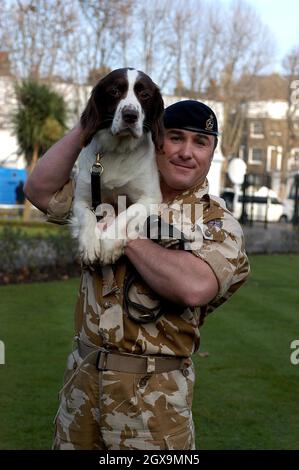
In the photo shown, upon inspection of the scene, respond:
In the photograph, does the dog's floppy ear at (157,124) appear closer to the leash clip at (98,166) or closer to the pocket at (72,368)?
the leash clip at (98,166)

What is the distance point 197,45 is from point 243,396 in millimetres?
45236

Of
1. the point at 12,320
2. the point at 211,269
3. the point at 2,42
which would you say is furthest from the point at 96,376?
the point at 2,42

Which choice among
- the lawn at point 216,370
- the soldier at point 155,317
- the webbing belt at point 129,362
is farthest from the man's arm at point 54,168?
the lawn at point 216,370

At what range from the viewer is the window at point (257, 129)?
6631cm

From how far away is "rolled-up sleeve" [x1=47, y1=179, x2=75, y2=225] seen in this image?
11.8 ft

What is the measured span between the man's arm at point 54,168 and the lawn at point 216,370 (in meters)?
3.03

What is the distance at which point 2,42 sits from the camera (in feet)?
93.0

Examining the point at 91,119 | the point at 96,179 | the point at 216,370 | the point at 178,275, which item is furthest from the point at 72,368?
the point at 216,370

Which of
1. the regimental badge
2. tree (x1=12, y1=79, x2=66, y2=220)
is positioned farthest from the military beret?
tree (x1=12, y1=79, x2=66, y2=220)

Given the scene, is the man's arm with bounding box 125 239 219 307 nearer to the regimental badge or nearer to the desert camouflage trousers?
the desert camouflage trousers

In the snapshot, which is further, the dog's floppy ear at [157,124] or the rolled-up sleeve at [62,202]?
the rolled-up sleeve at [62,202]

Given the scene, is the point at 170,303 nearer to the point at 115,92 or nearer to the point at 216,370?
the point at 115,92

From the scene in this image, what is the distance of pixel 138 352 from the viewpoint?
3.15m

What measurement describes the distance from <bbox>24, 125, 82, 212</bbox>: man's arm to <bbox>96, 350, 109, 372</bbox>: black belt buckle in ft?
2.63
